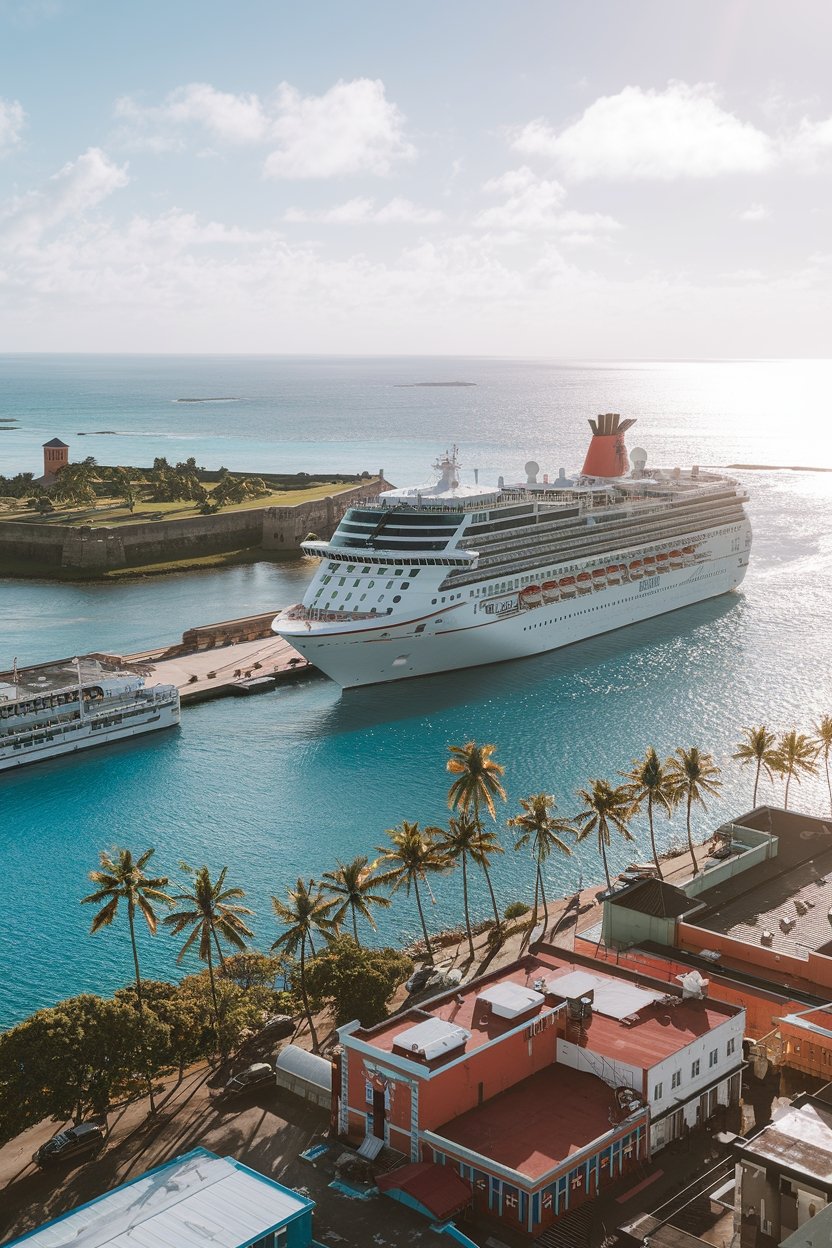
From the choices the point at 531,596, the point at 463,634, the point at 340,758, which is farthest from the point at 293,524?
the point at 340,758

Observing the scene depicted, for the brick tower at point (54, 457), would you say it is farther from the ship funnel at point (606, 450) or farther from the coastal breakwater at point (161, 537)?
the ship funnel at point (606, 450)

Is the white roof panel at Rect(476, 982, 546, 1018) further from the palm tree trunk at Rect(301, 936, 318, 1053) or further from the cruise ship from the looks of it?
the cruise ship

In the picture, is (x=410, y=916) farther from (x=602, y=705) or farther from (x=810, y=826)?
(x=602, y=705)

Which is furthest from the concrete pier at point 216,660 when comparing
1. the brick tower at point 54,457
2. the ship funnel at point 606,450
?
the brick tower at point 54,457

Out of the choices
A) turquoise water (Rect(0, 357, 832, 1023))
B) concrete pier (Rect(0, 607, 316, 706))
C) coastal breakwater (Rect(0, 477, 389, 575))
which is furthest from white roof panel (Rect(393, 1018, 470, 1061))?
coastal breakwater (Rect(0, 477, 389, 575))

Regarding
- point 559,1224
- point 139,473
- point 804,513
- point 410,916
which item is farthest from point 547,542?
point 139,473
